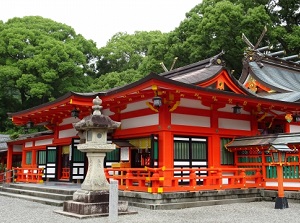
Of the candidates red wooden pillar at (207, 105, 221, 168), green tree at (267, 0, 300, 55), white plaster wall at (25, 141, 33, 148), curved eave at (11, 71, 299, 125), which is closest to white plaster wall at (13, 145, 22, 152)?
white plaster wall at (25, 141, 33, 148)

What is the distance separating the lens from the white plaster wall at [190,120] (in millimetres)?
12454

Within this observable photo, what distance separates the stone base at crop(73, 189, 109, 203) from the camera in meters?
9.35

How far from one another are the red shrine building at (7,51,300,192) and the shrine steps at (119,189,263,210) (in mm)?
283

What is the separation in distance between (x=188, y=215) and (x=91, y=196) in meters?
2.65

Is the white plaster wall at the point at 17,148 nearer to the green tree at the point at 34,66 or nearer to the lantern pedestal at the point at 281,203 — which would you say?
the green tree at the point at 34,66

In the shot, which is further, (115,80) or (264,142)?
(115,80)

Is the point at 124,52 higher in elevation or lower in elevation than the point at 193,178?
higher

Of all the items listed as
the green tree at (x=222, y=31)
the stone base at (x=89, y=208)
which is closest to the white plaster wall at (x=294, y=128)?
the stone base at (x=89, y=208)

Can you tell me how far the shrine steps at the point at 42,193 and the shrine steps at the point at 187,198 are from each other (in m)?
2.05

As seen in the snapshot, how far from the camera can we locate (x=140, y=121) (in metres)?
13.2

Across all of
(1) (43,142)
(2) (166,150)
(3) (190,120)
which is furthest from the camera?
(1) (43,142)

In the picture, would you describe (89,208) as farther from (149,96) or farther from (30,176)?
(30,176)

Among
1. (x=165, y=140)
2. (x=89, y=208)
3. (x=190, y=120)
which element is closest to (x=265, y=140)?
(x=190, y=120)

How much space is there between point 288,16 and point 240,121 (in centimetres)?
2443
